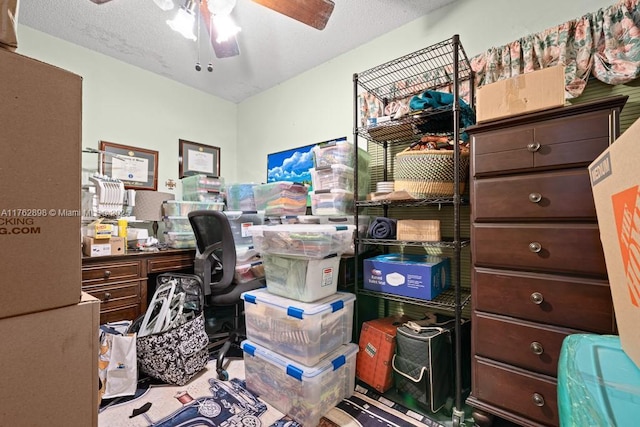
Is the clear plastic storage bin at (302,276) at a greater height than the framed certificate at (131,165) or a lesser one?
lesser

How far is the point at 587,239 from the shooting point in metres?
1.11

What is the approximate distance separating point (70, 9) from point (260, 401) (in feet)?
9.66

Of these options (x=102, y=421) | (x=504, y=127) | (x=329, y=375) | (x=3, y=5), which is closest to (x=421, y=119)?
(x=504, y=127)

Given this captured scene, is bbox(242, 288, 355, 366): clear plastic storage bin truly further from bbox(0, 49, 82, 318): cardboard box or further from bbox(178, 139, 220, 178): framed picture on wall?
bbox(178, 139, 220, 178): framed picture on wall

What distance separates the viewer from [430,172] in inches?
62.8

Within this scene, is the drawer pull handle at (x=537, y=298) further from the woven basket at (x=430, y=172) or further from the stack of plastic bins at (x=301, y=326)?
the stack of plastic bins at (x=301, y=326)

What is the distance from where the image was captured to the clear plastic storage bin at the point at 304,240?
5.19 feet

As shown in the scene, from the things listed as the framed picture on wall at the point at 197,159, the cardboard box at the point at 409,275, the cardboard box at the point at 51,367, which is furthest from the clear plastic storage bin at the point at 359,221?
the framed picture on wall at the point at 197,159

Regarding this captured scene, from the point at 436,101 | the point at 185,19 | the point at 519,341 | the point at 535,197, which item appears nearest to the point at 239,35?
the point at 185,19

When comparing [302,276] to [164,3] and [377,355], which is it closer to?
[377,355]

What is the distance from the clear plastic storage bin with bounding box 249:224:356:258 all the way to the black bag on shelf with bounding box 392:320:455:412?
624 millimetres

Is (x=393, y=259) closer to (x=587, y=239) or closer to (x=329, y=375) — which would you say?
(x=329, y=375)

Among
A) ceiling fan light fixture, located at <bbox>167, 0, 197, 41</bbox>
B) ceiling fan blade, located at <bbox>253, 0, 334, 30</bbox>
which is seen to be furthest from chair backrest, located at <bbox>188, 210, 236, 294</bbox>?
ceiling fan blade, located at <bbox>253, 0, 334, 30</bbox>

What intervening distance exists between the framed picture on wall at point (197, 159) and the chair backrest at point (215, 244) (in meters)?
1.29
